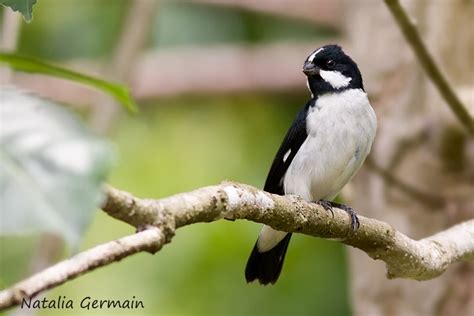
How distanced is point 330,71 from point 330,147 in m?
0.44

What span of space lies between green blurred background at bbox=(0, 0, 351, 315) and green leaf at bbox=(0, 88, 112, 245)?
4171 millimetres

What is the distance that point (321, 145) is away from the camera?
141 inches

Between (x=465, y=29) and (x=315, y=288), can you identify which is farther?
(x=315, y=288)

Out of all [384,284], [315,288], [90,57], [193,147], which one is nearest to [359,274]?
[384,284]

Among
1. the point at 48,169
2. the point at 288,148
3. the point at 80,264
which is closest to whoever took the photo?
the point at 48,169

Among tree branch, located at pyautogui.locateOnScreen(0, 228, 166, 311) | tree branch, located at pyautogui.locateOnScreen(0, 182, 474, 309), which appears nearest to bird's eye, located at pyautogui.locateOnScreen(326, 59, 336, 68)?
tree branch, located at pyautogui.locateOnScreen(0, 182, 474, 309)

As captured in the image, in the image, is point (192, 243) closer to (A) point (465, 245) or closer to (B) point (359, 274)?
(B) point (359, 274)

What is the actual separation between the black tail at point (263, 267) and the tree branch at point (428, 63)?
3.12 feet

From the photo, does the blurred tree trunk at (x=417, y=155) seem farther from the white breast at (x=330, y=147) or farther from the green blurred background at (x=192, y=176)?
the green blurred background at (x=192, y=176)

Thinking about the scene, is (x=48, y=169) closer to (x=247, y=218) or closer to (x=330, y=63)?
(x=247, y=218)

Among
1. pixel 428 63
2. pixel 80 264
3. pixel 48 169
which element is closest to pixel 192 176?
pixel 428 63

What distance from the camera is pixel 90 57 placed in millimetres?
7043

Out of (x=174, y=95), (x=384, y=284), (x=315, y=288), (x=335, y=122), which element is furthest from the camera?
(x=174, y=95)

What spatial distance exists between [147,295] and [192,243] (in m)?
0.44
